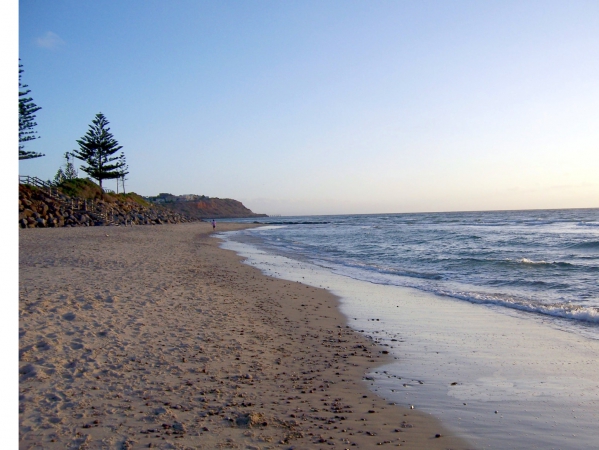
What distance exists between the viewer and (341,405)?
4195 millimetres

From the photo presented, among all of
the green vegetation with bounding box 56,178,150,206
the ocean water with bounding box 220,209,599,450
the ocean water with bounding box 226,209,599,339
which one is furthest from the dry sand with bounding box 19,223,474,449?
the green vegetation with bounding box 56,178,150,206

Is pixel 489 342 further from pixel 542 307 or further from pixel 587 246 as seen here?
pixel 587 246

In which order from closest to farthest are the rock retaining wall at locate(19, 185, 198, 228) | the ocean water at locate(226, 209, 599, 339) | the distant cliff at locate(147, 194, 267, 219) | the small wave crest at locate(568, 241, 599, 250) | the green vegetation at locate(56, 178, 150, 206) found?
the ocean water at locate(226, 209, 599, 339), the small wave crest at locate(568, 241, 599, 250), the rock retaining wall at locate(19, 185, 198, 228), the green vegetation at locate(56, 178, 150, 206), the distant cliff at locate(147, 194, 267, 219)

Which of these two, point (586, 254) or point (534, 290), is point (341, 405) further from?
point (586, 254)

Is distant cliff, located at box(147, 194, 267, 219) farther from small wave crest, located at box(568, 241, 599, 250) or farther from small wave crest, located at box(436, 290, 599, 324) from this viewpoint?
small wave crest, located at box(436, 290, 599, 324)

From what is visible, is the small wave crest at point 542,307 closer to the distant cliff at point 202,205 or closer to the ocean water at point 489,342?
the ocean water at point 489,342

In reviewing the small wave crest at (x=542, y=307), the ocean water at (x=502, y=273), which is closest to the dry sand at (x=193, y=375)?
the small wave crest at (x=542, y=307)

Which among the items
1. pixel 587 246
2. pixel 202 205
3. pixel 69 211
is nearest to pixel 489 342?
pixel 587 246

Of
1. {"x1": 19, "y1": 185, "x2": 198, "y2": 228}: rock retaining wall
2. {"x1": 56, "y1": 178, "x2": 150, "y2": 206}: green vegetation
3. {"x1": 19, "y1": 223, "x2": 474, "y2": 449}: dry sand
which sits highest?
{"x1": 56, "y1": 178, "x2": 150, "y2": 206}: green vegetation

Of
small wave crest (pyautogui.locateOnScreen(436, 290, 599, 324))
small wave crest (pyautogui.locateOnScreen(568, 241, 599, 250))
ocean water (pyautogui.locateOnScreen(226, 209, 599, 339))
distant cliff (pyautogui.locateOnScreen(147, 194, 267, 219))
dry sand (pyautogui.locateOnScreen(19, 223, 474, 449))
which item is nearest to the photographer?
dry sand (pyautogui.locateOnScreen(19, 223, 474, 449))

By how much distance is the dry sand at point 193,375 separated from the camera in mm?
3516

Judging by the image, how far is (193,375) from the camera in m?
4.77

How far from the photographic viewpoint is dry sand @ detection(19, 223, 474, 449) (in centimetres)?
352
